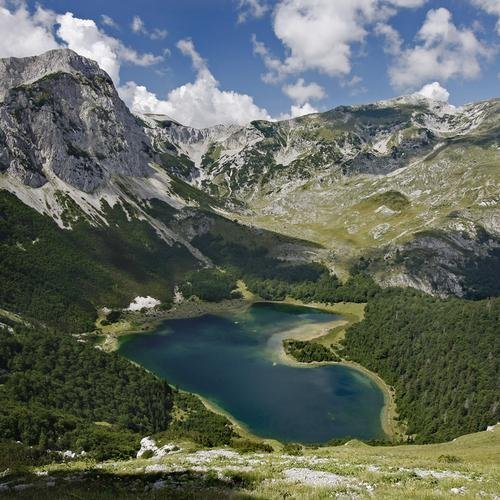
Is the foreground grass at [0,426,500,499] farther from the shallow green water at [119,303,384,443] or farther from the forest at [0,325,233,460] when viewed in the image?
the shallow green water at [119,303,384,443]

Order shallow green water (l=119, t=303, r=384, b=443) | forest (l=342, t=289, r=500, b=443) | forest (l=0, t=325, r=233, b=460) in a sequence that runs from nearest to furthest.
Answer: forest (l=0, t=325, r=233, b=460)
shallow green water (l=119, t=303, r=384, b=443)
forest (l=342, t=289, r=500, b=443)

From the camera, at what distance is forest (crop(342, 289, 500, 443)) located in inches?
5643

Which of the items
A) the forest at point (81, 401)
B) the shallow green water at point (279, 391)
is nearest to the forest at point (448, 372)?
the shallow green water at point (279, 391)

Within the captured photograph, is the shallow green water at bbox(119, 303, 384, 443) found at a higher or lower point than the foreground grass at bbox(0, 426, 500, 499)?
higher

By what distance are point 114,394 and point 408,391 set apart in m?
98.9

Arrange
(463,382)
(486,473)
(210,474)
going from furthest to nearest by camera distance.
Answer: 1. (463,382)
2. (486,473)
3. (210,474)

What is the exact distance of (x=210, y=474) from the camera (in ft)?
126

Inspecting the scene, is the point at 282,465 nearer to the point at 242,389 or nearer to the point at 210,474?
the point at 210,474

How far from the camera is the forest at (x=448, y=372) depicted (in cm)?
14332

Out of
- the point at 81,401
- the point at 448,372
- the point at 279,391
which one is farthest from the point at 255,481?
the point at 448,372

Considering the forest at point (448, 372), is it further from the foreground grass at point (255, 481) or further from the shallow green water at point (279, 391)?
the foreground grass at point (255, 481)

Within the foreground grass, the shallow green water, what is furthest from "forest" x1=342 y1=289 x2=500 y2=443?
the foreground grass

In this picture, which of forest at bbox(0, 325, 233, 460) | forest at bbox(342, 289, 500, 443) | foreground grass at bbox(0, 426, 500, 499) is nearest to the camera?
foreground grass at bbox(0, 426, 500, 499)

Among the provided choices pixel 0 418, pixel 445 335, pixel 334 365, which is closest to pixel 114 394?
pixel 0 418
